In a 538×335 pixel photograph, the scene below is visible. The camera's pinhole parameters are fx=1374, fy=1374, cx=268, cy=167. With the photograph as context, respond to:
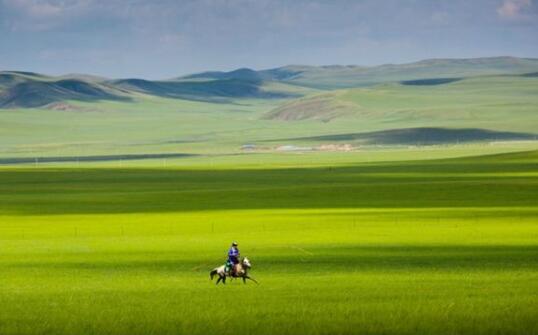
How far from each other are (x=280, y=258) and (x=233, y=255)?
866cm

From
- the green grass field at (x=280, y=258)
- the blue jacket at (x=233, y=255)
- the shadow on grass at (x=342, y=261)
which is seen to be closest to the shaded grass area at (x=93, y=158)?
the green grass field at (x=280, y=258)

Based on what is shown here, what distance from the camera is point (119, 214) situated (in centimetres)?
5409

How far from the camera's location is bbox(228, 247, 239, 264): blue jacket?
74.6 feet

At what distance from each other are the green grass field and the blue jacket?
1.81 ft

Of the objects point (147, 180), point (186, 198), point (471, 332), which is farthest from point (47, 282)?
point (147, 180)

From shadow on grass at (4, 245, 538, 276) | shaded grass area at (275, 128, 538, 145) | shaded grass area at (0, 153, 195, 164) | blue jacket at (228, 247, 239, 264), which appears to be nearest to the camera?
blue jacket at (228, 247, 239, 264)

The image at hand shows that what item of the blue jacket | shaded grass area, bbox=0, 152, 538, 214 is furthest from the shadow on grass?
shaded grass area, bbox=0, 152, 538, 214

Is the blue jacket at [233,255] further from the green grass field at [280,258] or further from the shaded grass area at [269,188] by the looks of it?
the shaded grass area at [269,188]

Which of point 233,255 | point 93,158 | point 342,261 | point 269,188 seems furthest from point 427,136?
point 233,255

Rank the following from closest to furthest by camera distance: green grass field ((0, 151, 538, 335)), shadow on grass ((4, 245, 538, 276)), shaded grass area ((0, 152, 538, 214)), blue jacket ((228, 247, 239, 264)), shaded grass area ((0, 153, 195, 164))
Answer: green grass field ((0, 151, 538, 335)) < blue jacket ((228, 247, 239, 264)) < shadow on grass ((4, 245, 538, 276)) < shaded grass area ((0, 152, 538, 214)) < shaded grass area ((0, 153, 195, 164))

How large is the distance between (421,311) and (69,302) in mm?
5639

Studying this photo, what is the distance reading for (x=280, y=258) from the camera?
3153 cm

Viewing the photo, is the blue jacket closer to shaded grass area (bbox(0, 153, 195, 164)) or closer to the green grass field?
the green grass field

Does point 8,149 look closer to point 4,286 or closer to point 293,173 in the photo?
point 293,173
